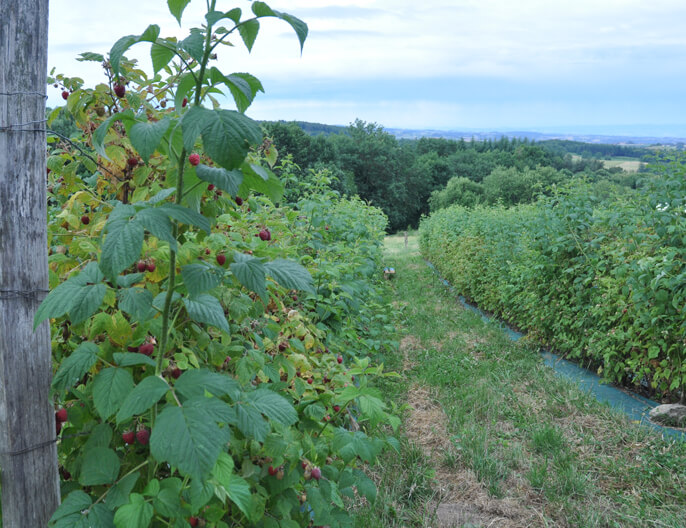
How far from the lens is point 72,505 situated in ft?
4.09

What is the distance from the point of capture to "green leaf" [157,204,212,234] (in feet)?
3.66

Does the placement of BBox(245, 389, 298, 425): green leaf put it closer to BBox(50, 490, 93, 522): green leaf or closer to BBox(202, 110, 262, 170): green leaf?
BBox(50, 490, 93, 522): green leaf

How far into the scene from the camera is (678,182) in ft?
14.1

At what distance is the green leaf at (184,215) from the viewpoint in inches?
43.9

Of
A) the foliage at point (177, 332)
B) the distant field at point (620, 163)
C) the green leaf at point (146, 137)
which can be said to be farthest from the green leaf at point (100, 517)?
the distant field at point (620, 163)

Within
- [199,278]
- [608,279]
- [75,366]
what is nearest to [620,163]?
[608,279]

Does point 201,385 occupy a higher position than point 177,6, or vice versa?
point 177,6

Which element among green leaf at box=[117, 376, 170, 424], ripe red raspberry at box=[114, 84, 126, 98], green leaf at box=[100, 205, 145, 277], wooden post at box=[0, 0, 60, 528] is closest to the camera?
green leaf at box=[100, 205, 145, 277]

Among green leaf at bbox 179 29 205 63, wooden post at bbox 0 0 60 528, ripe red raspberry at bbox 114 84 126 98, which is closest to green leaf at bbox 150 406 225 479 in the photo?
wooden post at bbox 0 0 60 528

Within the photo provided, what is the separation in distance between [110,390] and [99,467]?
24 cm

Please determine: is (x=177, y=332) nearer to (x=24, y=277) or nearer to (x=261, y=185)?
(x=24, y=277)

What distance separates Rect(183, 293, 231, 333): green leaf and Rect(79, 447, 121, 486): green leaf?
431 mm

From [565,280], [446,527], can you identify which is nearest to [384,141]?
[565,280]

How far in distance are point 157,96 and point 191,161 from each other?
2.53ft
